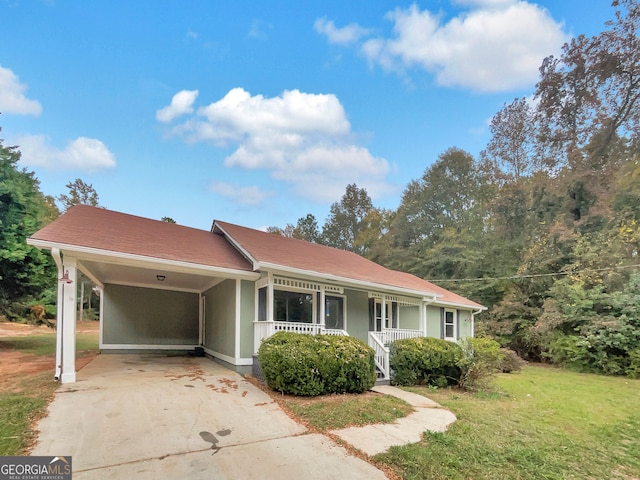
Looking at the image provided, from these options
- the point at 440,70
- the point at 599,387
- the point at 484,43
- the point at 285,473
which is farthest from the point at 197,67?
the point at 599,387

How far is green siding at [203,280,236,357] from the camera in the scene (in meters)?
9.78

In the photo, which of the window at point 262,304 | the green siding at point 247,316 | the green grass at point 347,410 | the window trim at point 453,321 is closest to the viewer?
the green grass at point 347,410

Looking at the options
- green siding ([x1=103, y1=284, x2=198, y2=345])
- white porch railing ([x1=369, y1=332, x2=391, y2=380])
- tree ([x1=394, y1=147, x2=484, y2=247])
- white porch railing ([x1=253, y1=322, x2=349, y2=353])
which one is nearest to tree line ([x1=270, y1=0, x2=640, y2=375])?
tree ([x1=394, y1=147, x2=484, y2=247])

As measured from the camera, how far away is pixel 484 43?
13.3m

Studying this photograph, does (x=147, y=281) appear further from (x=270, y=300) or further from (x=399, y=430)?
(x=399, y=430)

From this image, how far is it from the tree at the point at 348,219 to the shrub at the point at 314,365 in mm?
30086

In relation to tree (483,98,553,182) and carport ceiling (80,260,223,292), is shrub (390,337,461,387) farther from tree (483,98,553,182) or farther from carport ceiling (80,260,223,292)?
tree (483,98,553,182)

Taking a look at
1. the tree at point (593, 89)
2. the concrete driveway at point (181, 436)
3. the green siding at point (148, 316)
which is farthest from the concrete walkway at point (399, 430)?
the tree at point (593, 89)

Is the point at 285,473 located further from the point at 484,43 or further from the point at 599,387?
the point at 484,43

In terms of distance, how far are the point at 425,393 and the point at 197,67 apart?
47.5ft

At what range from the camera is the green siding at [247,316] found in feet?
30.1

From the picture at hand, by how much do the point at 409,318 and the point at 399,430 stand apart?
31.6ft

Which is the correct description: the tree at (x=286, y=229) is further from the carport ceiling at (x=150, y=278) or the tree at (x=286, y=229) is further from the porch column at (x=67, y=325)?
the porch column at (x=67, y=325)

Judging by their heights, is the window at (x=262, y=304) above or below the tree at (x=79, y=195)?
below
